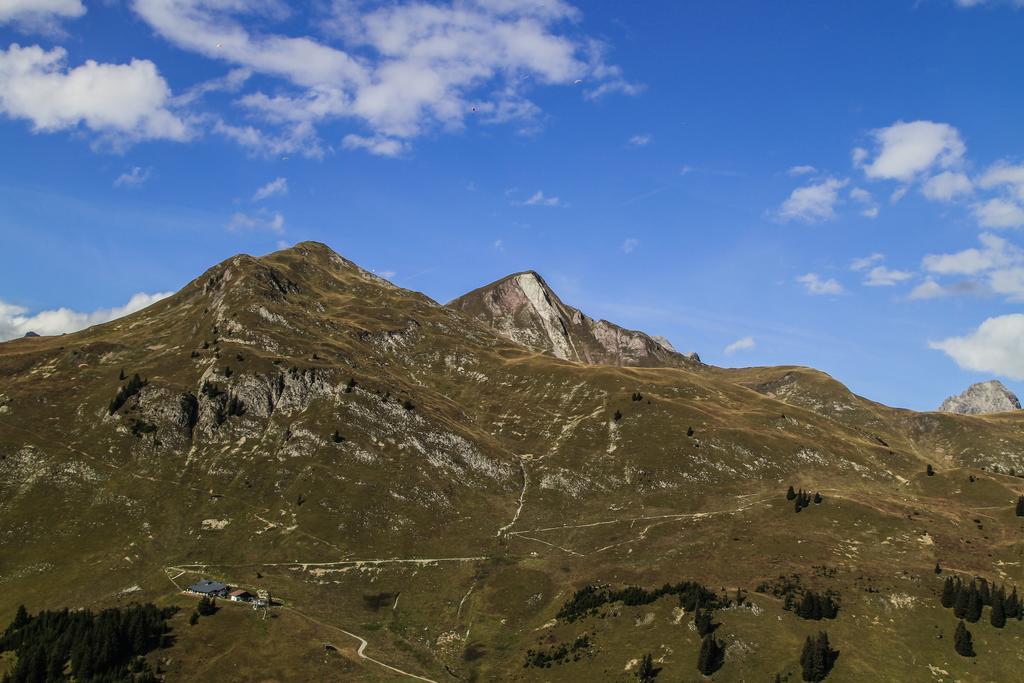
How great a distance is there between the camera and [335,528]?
14712 centimetres

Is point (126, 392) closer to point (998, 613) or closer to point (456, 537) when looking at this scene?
point (456, 537)

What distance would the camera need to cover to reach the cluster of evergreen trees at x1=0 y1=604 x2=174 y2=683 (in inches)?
3844

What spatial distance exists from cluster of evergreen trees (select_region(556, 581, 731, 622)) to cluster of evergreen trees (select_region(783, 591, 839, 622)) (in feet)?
35.1

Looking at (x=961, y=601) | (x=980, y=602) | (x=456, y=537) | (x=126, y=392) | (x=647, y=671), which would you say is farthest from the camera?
(x=126, y=392)

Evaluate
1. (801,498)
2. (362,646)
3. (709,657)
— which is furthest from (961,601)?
(362,646)

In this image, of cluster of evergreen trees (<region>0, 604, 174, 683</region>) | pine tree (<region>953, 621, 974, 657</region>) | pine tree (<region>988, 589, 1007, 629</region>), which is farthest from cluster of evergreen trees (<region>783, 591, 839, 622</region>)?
cluster of evergreen trees (<region>0, 604, 174, 683</region>)

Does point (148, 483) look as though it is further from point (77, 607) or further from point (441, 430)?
point (441, 430)

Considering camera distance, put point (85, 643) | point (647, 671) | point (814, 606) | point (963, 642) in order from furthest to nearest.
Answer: point (814, 606) → point (85, 643) → point (963, 642) → point (647, 671)

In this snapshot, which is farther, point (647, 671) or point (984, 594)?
point (984, 594)

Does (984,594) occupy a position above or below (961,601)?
above

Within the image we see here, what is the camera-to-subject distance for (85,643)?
101938mm

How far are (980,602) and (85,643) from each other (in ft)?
468

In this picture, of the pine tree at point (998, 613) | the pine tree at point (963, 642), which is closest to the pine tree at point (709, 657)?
the pine tree at point (963, 642)

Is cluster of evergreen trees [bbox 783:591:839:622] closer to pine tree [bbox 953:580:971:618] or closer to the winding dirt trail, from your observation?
pine tree [bbox 953:580:971:618]
